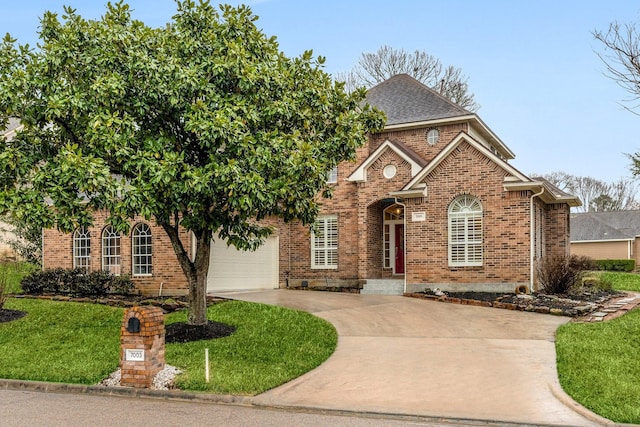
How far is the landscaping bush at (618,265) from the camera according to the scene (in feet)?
133

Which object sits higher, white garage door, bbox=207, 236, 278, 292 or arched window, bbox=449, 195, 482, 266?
arched window, bbox=449, 195, 482, 266

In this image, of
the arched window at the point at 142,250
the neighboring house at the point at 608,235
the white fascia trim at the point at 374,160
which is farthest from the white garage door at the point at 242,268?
the neighboring house at the point at 608,235

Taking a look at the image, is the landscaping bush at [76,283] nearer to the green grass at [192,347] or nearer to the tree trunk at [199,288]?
the green grass at [192,347]

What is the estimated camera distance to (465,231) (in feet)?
61.7

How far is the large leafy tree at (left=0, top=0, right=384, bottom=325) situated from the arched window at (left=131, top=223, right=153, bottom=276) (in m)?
7.88

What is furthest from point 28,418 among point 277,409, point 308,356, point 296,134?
point 296,134

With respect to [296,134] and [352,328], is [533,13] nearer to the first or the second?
[296,134]

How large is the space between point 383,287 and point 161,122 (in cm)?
1104

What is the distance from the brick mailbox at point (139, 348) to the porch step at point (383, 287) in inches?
471

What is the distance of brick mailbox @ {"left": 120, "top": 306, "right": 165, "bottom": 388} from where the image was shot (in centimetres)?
914

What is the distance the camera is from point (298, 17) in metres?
12.7

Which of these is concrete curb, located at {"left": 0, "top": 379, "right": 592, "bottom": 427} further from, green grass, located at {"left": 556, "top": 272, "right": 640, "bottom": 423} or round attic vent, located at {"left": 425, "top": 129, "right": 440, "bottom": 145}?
round attic vent, located at {"left": 425, "top": 129, "right": 440, "bottom": 145}

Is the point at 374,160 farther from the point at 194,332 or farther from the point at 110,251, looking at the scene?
the point at 194,332

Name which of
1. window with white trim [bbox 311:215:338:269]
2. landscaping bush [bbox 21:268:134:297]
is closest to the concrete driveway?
window with white trim [bbox 311:215:338:269]
